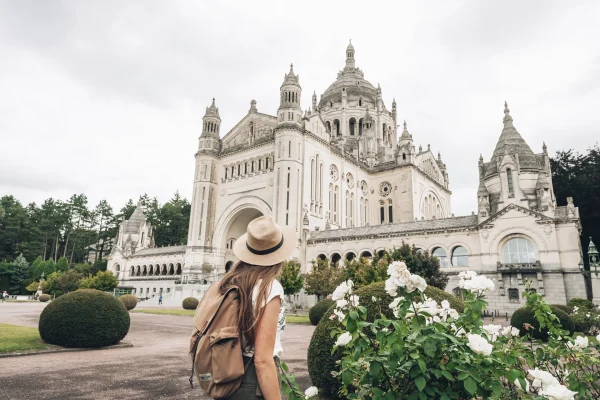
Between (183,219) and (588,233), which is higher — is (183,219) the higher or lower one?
the higher one

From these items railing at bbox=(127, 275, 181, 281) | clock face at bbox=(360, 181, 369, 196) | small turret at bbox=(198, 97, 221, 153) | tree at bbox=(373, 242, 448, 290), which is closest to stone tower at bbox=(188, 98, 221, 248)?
small turret at bbox=(198, 97, 221, 153)

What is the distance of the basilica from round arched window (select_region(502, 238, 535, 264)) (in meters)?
0.07

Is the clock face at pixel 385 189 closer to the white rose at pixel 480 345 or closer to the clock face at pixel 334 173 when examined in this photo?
the clock face at pixel 334 173

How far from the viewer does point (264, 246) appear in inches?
132

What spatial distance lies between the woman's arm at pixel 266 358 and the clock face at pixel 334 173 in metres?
45.7

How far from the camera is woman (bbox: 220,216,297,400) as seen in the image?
2.90m

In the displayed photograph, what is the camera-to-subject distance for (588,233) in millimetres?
35094

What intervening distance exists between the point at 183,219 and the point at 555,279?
69.8 meters

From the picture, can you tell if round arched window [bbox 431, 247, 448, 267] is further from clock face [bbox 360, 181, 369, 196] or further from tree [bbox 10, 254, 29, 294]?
tree [bbox 10, 254, 29, 294]

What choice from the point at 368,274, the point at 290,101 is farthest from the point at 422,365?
the point at 290,101

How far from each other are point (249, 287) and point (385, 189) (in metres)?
53.4

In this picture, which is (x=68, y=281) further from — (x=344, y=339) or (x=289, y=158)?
(x=344, y=339)

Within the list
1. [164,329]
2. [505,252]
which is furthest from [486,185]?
[164,329]

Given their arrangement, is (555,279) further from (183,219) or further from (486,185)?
(183,219)
